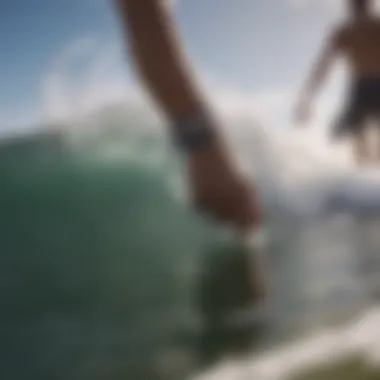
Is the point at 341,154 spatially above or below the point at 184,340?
above

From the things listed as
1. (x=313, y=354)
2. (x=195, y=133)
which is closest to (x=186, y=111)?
(x=195, y=133)

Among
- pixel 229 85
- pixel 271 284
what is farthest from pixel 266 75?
pixel 271 284

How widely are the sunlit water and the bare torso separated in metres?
0.17

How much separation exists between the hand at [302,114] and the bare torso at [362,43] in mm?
85

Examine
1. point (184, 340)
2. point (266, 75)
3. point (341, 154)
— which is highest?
point (266, 75)

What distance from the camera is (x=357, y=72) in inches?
46.4

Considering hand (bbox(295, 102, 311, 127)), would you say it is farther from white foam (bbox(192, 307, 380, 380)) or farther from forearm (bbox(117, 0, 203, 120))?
white foam (bbox(192, 307, 380, 380))

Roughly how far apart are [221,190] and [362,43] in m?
0.29

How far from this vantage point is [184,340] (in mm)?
1116

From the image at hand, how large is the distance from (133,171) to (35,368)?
29 centimetres

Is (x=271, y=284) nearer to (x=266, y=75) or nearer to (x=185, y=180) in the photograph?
Result: (x=185, y=180)

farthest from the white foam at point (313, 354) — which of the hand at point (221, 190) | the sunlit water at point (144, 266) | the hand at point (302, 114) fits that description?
the hand at point (302, 114)

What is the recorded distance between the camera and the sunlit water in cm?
109

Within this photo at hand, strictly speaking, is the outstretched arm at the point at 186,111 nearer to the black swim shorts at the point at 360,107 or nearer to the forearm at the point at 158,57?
the forearm at the point at 158,57
